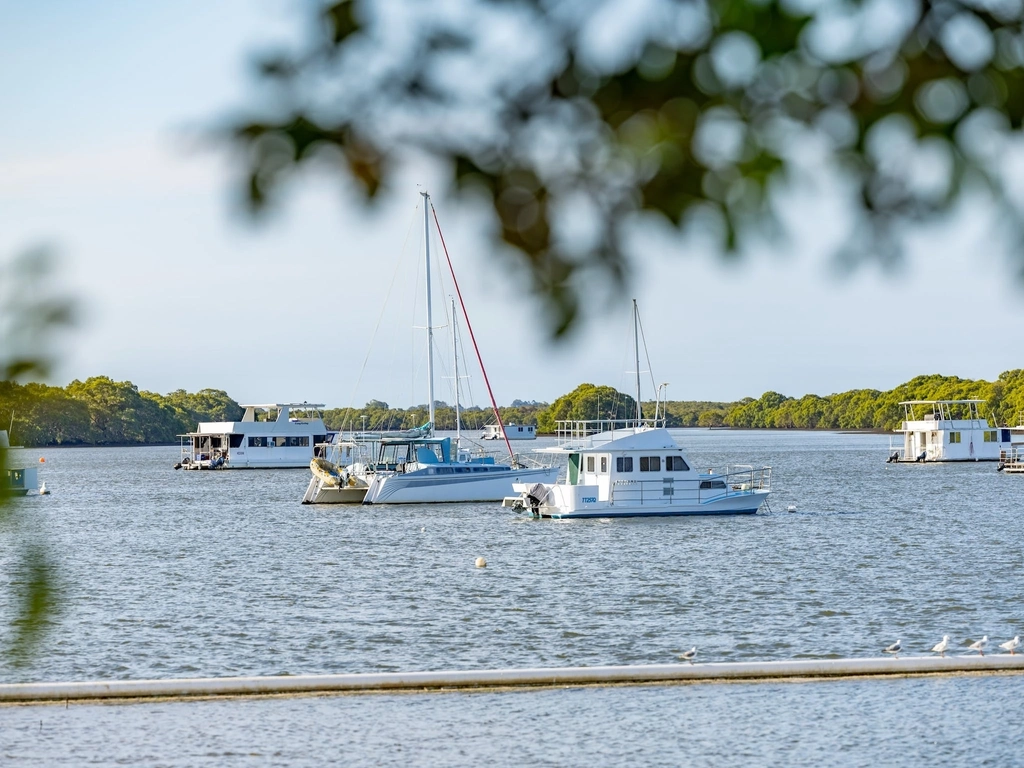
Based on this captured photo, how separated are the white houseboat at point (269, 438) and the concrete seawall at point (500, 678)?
83.0 meters

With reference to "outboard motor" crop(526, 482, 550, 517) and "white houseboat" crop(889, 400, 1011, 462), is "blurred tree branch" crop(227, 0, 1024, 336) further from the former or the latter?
"white houseboat" crop(889, 400, 1011, 462)

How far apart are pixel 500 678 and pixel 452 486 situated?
40.3 m

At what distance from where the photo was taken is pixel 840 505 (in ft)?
184

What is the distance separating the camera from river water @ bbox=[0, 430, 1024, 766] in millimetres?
10352

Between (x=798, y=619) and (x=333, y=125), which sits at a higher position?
(x=333, y=125)

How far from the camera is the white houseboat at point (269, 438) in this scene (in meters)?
95.7

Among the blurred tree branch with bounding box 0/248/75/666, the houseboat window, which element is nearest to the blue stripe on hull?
the houseboat window

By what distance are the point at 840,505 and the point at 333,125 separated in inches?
2211

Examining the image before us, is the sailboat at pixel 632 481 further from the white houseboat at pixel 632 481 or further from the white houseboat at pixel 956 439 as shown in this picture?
the white houseboat at pixel 956 439

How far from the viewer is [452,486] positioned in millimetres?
52281

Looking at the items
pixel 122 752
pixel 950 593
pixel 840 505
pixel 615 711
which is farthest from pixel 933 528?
pixel 122 752

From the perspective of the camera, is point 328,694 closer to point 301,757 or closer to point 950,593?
point 301,757

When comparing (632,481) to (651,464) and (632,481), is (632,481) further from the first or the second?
(651,464)

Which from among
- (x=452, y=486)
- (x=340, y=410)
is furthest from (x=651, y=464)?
(x=340, y=410)
